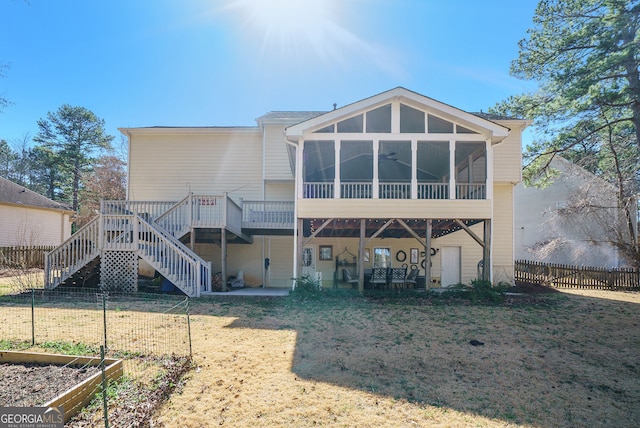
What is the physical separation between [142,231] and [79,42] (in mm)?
8208

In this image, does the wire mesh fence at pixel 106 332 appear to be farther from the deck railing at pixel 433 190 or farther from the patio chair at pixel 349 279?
the deck railing at pixel 433 190

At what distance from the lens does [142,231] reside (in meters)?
10.1

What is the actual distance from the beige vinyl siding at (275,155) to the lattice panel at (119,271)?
6098mm

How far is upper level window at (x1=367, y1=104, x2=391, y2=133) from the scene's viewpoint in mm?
10156

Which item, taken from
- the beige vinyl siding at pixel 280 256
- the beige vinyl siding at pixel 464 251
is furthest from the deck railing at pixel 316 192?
the beige vinyl siding at pixel 464 251

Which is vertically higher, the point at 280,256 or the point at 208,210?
the point at 208,210

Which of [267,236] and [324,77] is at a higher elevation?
[324,77]

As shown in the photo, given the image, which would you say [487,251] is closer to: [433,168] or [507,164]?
[433,168]

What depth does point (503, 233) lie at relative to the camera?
13203 millimetres

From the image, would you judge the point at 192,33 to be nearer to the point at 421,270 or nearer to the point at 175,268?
the point at 175,268

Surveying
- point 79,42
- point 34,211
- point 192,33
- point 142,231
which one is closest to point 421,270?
point 142,231

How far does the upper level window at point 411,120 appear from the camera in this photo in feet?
33.4

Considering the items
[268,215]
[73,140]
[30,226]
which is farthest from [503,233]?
[73,140]

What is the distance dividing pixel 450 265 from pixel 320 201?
23.5ft
